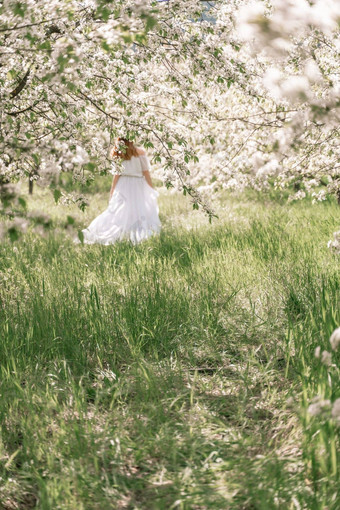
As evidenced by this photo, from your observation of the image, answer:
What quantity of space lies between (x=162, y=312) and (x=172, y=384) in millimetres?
950

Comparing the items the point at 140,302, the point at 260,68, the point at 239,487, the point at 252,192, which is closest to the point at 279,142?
the point at 239,487

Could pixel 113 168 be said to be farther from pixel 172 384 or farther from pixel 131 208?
pixel 131 208

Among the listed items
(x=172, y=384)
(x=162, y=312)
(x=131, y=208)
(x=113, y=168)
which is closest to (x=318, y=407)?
(x=172, y=384)

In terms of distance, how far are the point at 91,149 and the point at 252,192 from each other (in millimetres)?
10013

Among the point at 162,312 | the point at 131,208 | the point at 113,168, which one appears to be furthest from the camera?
the point at 131,208

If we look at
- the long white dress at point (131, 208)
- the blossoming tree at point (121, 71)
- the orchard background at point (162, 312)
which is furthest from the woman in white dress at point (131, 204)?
the blossoming tree at point (121, 71)

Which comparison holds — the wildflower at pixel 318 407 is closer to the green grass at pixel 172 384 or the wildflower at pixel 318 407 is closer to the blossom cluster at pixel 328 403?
the blossom cluster at pixel 328 403

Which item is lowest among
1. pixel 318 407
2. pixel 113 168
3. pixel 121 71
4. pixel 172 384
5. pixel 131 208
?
pixel 172 384

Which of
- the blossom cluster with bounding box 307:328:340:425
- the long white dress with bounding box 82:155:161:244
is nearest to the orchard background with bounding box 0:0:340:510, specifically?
the blossom cluster with bounding box 307:328:340:425

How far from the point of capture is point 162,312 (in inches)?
159

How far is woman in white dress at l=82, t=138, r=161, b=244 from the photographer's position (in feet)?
30.7

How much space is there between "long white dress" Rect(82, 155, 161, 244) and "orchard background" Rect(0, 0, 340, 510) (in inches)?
116

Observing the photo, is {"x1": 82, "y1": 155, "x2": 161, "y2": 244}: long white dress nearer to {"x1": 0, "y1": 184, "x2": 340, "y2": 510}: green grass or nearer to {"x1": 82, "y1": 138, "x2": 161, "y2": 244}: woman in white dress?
{"x1": 82, "y1": 138, "x2": 161, "y2": 244}: woman in white dress

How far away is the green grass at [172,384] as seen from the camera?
7.21 ft
